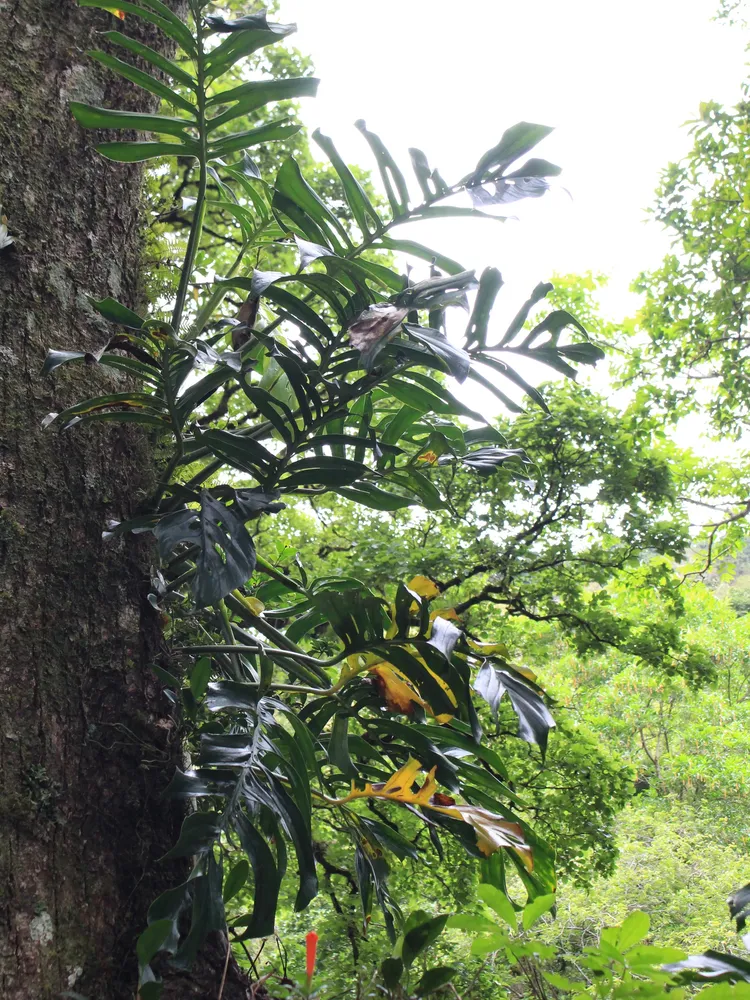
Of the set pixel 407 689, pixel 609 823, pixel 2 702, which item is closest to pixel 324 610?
pixel 407 689

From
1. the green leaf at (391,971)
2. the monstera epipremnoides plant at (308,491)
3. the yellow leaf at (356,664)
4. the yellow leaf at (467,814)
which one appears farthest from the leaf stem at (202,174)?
the green leaf at (391,971)

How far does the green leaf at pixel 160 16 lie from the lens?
0.65m

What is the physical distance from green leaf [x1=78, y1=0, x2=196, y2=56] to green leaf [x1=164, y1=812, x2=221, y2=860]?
0.69 meters

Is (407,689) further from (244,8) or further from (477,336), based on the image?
(244,8)

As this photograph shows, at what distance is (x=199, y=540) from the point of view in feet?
1.92

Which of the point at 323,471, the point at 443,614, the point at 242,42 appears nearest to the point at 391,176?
the point at 242,42

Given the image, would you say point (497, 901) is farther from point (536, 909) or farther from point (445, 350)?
point (445, 350)

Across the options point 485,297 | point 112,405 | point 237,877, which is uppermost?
point 485,297

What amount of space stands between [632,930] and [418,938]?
0.59 feet

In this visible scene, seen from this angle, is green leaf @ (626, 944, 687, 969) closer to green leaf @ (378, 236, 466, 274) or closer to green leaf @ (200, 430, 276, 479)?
green leaf @ (200, 430, 276, 479)

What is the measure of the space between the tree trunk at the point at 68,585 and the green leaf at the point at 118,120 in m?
0.14

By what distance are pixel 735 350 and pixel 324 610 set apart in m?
3.01

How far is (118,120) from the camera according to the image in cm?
67

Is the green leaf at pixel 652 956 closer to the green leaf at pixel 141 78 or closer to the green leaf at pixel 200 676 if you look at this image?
the green leaf at pixel 200 676
